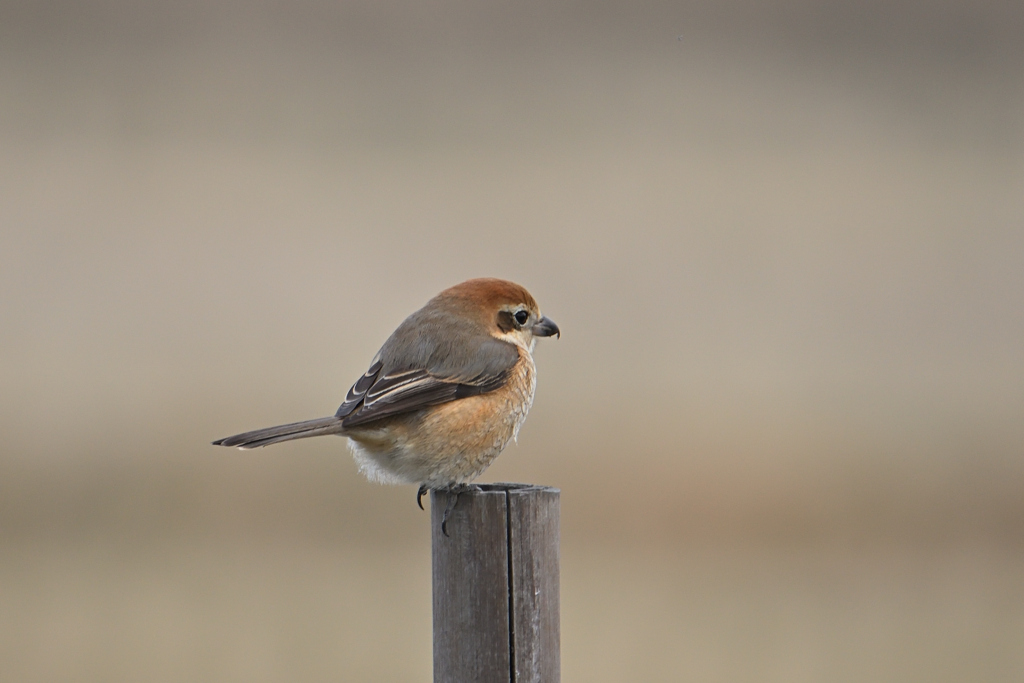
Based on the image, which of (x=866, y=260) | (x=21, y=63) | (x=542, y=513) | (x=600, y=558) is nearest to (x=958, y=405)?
(x=866, y=260)

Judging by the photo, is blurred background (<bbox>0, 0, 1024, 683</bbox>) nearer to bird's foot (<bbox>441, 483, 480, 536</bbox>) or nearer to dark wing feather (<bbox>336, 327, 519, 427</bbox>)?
dark wing feather (<bbox>336, 327, 519, 427</bbox>)

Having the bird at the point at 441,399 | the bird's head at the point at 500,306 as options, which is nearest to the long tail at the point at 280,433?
the bird at the point at 441,399

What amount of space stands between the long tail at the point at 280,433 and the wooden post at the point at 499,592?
0.71 meters

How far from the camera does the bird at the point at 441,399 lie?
3.68 meters

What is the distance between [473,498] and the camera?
9.29 ft

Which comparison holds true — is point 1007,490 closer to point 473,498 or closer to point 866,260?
point 866,260

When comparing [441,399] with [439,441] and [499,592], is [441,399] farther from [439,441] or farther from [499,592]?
[499,592]

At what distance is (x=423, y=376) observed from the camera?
12.6 ft

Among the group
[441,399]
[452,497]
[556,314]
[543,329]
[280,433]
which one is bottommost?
[452,497]

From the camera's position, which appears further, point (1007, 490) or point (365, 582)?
point (1007, 490)

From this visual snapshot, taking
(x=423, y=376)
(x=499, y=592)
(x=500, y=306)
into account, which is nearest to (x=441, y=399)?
(x=423, y=376)

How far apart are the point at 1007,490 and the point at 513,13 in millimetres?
9584

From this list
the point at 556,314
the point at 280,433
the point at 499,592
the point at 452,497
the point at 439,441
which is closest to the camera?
the point at 499,592

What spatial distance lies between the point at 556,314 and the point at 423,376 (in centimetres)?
607
